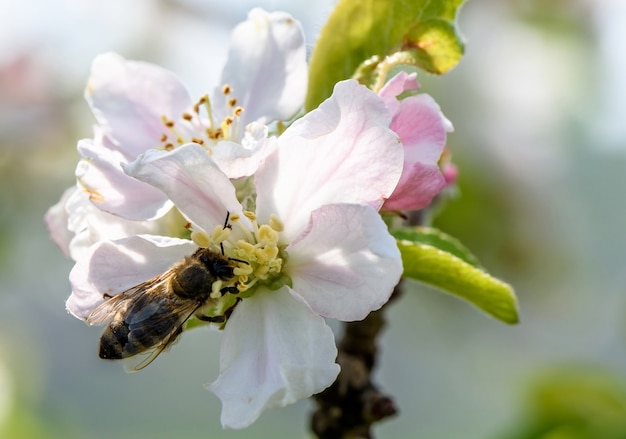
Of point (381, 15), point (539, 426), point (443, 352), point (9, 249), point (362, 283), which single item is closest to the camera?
point (362, 283)

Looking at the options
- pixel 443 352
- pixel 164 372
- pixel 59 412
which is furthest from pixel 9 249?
pixel 443 352

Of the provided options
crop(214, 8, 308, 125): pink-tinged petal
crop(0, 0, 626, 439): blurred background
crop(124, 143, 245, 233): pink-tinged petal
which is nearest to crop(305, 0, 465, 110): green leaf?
crop(214, 8, 308, 125): pink-tinged petal

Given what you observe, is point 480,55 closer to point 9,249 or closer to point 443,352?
point 443,352

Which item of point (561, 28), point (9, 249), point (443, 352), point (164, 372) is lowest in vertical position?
point (164, 372)

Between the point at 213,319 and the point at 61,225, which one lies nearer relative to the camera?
the point at 213,319

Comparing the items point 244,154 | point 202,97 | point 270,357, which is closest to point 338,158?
point 244,154

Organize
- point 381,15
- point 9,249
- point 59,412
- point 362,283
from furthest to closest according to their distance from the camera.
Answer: point 59,412 < point 9,249 < point 381,15 < point 362,283

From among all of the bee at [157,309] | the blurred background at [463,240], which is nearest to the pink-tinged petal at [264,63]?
the bee at [157,309]

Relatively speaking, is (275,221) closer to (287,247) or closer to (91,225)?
(287,247)
